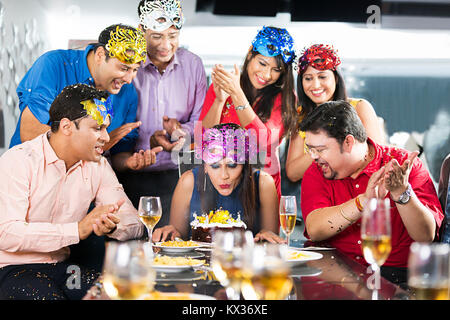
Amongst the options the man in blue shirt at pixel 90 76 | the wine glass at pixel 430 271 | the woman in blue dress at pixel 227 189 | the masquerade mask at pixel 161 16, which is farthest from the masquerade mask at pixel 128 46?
the wine glass at pixel 430 271

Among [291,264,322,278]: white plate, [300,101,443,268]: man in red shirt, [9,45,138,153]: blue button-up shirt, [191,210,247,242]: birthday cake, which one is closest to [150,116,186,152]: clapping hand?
[9,45,138,153]: blue button-up shirt

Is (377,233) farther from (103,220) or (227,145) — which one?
(227,145)

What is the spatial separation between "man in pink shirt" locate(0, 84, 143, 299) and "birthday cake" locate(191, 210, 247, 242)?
13.3 inches

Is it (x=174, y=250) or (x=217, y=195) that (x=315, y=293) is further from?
(x=217, y=195)

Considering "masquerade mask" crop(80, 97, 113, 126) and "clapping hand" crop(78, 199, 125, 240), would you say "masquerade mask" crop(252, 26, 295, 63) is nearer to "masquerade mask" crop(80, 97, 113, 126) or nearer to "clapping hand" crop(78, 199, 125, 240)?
"masquerade mask" crop(80, 97, 113, 126)

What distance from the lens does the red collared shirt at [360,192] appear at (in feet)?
8.04

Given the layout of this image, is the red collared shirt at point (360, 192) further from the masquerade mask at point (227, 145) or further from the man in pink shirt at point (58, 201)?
the man in pink shirt at point (58, 201)

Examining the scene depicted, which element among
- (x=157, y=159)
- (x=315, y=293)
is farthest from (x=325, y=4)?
(x=315, y=293)

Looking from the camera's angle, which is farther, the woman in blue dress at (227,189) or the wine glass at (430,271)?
the woman in blue dress at (227,189)

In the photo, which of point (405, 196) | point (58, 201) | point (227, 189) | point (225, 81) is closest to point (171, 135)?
point (225, 81)

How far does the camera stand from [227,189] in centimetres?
284

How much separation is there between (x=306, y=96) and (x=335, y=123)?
2.69 ft

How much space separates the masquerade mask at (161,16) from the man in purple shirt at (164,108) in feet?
0.07

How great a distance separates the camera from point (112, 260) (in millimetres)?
1126
